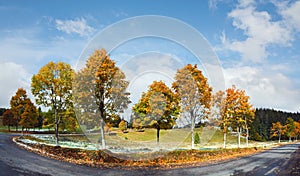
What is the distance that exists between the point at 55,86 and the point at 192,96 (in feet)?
47.5

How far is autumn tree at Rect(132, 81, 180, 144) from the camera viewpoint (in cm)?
2080

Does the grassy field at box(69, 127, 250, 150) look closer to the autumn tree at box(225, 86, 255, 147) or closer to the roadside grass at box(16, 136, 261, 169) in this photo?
the roadside grass at box(16, 136, 261, 169)

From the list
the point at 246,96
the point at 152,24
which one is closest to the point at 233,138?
the point at 246,96

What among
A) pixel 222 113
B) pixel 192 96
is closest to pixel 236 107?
pixel 222 113

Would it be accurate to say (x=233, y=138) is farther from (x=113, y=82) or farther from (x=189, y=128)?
(x=113, y=82)

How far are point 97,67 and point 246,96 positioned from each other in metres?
30.5

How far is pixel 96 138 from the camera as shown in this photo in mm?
A: 21625

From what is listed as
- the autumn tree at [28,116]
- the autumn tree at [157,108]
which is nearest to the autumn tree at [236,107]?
the autumn tree at [157,108]

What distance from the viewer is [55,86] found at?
1013 inches

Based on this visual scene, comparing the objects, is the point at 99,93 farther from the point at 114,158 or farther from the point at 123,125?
the point at 114,158

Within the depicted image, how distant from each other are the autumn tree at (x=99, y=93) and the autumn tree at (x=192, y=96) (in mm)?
5748

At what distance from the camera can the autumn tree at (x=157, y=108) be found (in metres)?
20.8

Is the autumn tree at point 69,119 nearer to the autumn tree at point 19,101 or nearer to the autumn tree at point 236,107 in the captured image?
the autumn tree at point 19,101

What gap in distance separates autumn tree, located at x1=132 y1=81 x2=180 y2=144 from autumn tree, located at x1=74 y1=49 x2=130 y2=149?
159 centimetres
